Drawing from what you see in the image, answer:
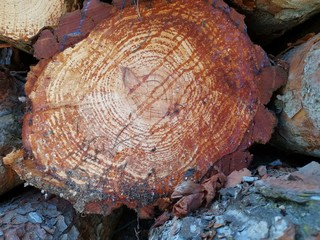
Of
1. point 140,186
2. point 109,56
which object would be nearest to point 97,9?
point 109,56

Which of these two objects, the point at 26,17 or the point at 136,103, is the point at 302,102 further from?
the point at 26,17

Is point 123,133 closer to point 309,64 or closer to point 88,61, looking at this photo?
point 88,61

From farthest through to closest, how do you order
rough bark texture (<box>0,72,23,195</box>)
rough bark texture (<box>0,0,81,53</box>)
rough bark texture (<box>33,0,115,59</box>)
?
rough bark texture (<box>0,72,23,195</box>) < rough bark texture (<box>0,0,81,53</box>) < rough bark texture (<box>33,0,115,59</box>)

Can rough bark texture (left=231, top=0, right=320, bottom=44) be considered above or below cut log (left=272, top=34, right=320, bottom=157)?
above

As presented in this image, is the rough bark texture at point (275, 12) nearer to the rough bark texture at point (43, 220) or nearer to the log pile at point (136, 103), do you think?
the log pile at point (136, 103)

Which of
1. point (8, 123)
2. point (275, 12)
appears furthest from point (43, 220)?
point (275, 12)

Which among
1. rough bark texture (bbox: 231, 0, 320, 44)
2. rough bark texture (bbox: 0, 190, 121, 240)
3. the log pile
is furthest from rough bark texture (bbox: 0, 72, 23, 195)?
rough bark texture (bbox: 231, 0, 320, 44)

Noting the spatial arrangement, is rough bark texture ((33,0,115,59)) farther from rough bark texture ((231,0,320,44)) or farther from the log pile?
rough bark texture ((231,0,320,44))
